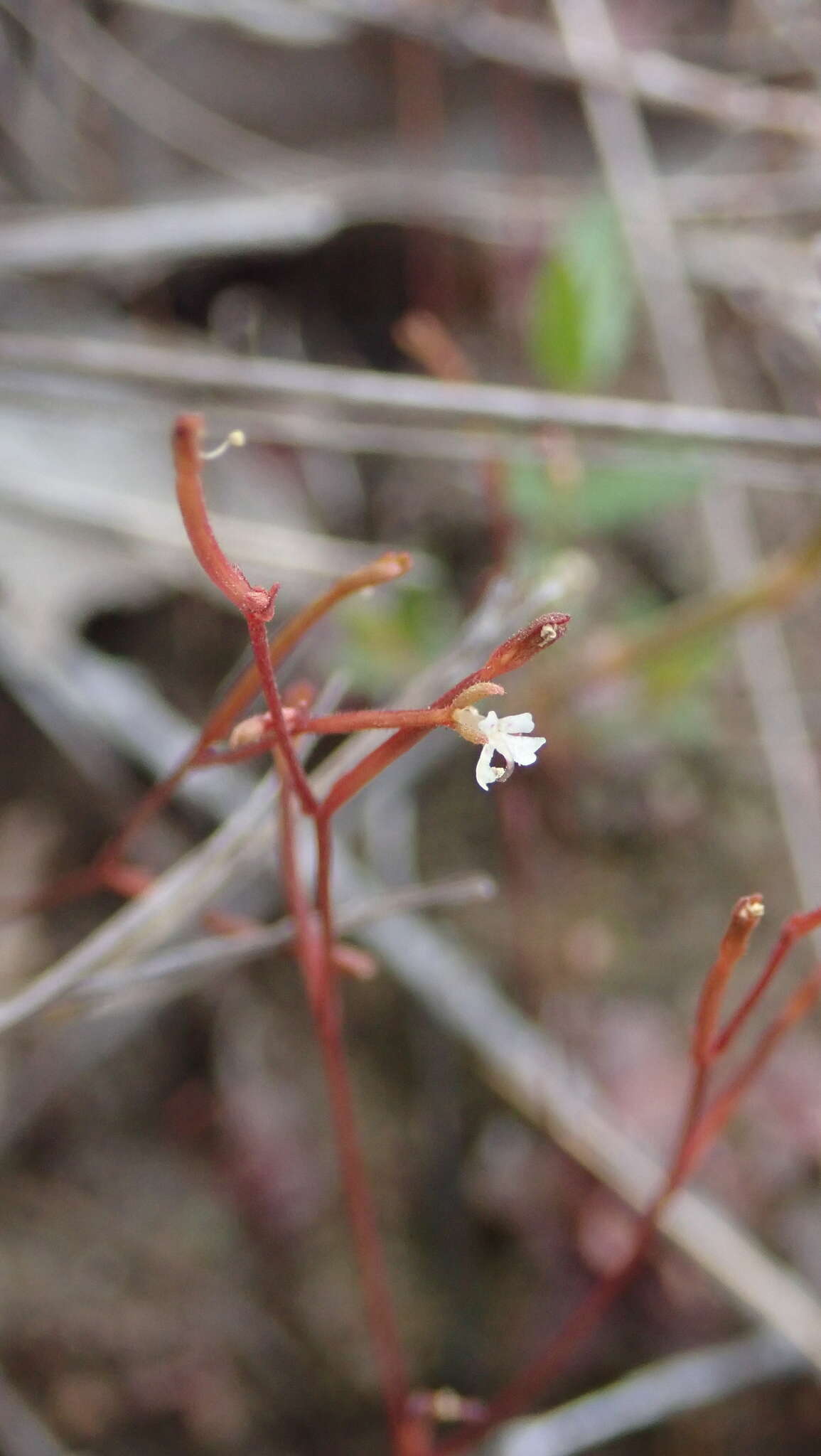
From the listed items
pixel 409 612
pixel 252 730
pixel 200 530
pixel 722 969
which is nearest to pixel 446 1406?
pixel 722 969

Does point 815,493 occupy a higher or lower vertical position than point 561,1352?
higher

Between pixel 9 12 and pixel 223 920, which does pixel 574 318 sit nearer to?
pixel 223 920

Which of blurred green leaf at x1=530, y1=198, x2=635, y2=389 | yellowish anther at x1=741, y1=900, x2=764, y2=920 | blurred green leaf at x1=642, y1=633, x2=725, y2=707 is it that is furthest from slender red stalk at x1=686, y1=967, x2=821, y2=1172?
blurred green leaf at x1=530, y1=198, x2=635, y2=389

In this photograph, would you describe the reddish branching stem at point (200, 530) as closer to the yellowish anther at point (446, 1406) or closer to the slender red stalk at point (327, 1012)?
the slender red stalk at point (327, 1012)

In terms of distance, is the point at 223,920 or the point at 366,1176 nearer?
the point at 223,920

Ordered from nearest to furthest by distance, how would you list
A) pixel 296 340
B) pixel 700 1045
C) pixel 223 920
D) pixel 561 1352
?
pixel 700 1045 → pixel 223 920 → pixel 561 1352 → pixel 296 340

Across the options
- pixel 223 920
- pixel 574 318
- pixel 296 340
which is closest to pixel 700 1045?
pixel 223 920
